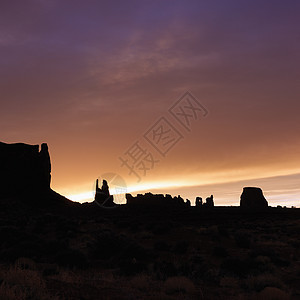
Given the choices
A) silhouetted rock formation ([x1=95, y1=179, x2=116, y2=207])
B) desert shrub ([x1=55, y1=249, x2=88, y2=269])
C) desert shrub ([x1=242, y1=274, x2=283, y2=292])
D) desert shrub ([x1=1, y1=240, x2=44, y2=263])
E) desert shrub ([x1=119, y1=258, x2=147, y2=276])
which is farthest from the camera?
silhouetted rock formation ([x1=95, y1=179, x2=116, y2=207])

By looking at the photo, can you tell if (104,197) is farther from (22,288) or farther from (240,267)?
(22,288)

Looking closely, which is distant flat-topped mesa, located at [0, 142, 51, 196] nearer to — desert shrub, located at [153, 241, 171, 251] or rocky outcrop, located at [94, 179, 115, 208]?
rocky outcrop, located at [94, 179, 115, 208]

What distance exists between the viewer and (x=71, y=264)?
18953 mm

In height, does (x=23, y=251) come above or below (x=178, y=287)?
above

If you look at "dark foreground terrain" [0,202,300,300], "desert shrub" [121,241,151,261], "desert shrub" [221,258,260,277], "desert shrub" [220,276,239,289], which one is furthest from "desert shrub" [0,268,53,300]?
"desert shrub" [221,258,260,277]

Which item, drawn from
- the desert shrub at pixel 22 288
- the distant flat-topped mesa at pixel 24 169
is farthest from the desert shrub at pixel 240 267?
the distant flat-topped mesa at pixel 24 169

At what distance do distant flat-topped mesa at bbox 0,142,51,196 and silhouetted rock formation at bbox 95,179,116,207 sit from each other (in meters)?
16.7

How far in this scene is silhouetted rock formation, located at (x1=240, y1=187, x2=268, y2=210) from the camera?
404 ft

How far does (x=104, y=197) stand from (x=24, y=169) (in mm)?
26400

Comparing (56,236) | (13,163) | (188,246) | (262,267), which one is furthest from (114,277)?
(13,163)

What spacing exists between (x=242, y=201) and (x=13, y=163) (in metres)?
81.0

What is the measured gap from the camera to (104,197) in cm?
11081

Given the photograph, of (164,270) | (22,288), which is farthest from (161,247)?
(22,288)

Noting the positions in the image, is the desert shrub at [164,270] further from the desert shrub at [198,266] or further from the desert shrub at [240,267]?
the desert shrub at [240,267]
